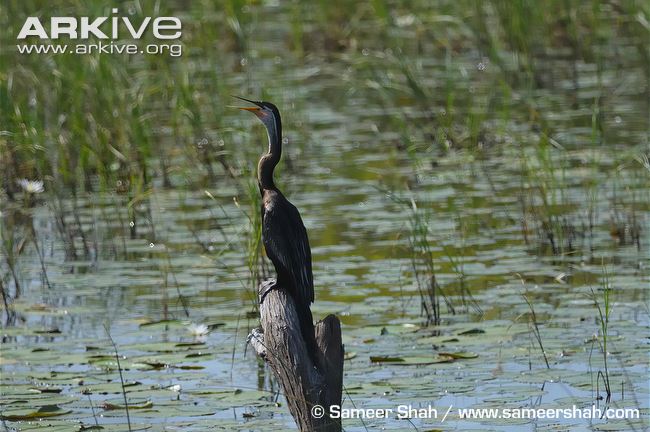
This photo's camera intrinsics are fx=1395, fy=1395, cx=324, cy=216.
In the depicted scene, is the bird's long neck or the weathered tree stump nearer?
the weathered tree stump

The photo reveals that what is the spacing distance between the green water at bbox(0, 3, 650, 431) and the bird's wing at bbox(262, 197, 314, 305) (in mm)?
842

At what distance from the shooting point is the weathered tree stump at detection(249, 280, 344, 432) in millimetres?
4738

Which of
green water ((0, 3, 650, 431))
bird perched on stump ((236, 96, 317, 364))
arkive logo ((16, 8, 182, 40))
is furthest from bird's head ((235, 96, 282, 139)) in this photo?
arkive logo ((16, 8, 182, 40))

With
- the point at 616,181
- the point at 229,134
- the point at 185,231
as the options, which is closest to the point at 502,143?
the point at 616,181

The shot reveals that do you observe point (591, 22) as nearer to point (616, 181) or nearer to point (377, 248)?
point (616, 181)

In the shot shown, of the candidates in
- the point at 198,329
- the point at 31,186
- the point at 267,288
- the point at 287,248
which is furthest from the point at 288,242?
the point at 31,186

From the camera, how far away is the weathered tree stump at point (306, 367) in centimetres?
474

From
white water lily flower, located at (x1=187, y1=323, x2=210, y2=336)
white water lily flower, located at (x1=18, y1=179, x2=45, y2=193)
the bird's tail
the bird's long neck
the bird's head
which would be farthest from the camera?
white water lily flower, located at (x1=18, y1=179, x2=45, y2=193)

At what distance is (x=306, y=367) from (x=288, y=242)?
0.60 metres

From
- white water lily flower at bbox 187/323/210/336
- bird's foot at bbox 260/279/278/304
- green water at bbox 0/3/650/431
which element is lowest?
green water at bbox 0/3/650/431

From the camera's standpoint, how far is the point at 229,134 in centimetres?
1046

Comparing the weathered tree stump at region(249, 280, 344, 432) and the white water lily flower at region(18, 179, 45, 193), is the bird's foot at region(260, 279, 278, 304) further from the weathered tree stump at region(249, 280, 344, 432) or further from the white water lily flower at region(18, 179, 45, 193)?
the white water lily flower at region(18, 179, 45, 193)

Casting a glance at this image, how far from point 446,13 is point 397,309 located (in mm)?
7349

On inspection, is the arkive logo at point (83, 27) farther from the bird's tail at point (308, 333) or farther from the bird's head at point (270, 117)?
the bird's tail at point (308, 333)
